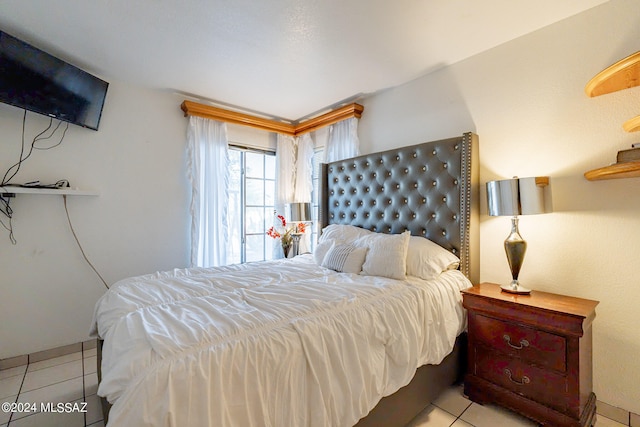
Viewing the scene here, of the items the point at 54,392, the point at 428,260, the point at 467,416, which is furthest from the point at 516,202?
the point at 54,392

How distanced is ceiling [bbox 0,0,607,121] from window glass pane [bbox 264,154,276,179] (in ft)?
4.23

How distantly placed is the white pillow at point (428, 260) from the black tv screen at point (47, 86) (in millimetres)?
3054

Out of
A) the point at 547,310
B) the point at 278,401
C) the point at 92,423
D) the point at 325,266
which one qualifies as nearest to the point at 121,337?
the point at 278,401

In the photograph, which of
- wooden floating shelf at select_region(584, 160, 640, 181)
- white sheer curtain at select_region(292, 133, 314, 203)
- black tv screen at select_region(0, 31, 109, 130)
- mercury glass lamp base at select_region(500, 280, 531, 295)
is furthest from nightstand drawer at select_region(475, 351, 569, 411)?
black tv screen at select_region(0, 31, 109, 130)

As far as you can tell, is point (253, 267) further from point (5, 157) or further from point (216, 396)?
point (5, 157)

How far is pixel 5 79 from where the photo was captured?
6.37ft

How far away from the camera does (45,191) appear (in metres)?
2.28

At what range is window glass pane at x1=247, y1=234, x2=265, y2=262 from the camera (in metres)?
3.77

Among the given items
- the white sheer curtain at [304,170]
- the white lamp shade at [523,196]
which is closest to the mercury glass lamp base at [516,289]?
the white lamp shade at [523,196]

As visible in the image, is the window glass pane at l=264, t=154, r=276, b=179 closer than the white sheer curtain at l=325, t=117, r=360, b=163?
No

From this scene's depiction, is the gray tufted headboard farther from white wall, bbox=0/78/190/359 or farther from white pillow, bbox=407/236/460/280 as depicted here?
white wall, bbox=0/78/190/359

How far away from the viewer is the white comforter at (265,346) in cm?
87

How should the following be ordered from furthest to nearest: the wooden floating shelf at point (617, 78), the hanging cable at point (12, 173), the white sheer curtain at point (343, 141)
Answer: the white sheer curtain at point (343, 141), the hanging cable at point (12, 173), the wooden floating shelf at point (617, 78)

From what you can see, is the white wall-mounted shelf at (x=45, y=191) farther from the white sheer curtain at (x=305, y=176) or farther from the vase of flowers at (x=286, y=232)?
the white sheer curtain at (x=305, y=176)
